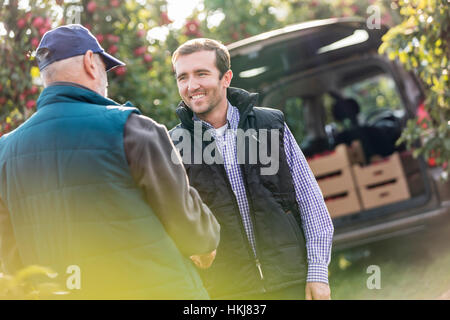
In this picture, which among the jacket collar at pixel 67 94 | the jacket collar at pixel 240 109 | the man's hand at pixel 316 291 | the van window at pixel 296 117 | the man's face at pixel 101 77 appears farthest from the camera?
the van window at pixel 296 117

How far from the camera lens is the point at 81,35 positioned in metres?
2.09

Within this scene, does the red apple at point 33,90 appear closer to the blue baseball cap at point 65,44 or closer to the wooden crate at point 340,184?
the blue baseball cap at point 65,44

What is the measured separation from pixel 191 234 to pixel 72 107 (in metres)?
0.59

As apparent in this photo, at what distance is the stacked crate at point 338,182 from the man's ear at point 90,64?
15.1ft

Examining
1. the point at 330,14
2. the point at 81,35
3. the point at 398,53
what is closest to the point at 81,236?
the point at 81,35

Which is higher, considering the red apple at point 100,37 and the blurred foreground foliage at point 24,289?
the red apple at point 100,37

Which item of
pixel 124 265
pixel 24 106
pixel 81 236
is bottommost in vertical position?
pixel 124 265

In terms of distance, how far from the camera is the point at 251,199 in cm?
258

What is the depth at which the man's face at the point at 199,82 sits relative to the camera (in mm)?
2715

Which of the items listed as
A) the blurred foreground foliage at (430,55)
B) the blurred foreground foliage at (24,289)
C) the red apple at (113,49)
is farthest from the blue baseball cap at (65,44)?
the red apple at (113,49)

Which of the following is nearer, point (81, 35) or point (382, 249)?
point (81, 35)

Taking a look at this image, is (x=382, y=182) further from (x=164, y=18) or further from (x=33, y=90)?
(x=33, y=90)

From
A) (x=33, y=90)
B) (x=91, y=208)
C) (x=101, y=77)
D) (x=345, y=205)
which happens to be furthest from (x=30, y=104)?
(x=345, y=205)
